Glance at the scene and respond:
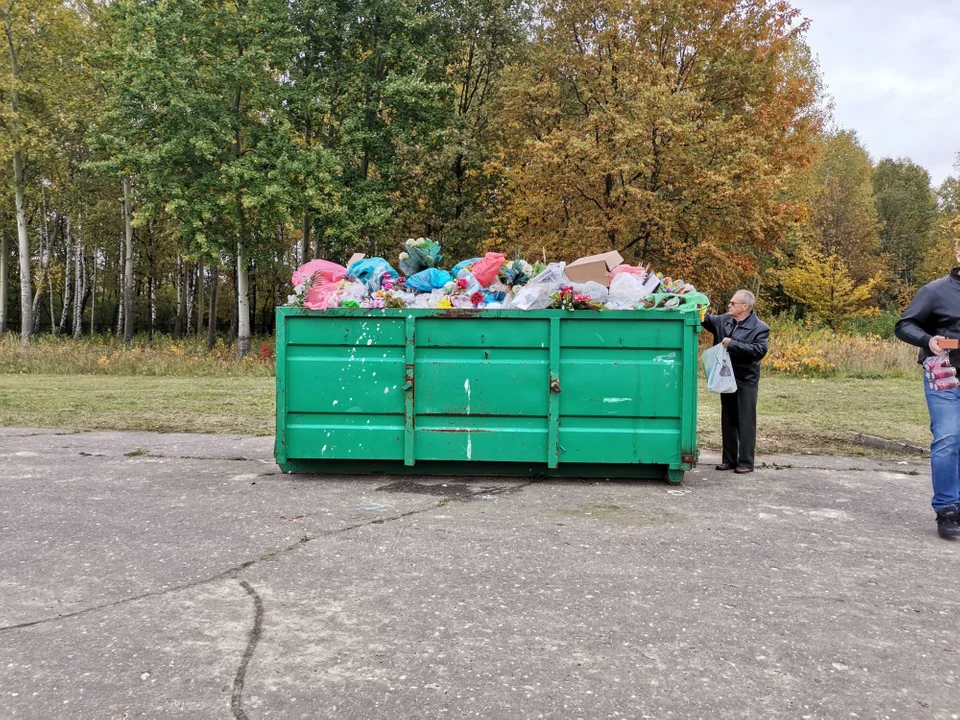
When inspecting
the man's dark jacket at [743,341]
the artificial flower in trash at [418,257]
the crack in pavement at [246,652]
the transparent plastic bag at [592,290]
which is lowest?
the crack in pavement at [246,652]

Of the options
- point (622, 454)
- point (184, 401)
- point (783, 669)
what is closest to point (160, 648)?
point (783, 669)

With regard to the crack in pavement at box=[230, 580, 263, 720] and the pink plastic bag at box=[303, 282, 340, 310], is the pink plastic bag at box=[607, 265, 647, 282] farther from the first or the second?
the crack in pavement at box=[230, 580, 263, 720]

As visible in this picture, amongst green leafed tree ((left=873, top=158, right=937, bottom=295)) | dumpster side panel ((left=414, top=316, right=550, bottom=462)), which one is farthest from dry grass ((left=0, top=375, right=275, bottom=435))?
green leafed tree ((left=873, top=158, right=937, bottom=295))

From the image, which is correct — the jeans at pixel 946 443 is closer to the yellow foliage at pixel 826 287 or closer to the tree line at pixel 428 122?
the tree line at pixel 428 122

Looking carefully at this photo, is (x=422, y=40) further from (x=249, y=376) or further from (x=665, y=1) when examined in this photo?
(x=249, y=376)

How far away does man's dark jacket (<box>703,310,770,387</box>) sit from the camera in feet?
20.9

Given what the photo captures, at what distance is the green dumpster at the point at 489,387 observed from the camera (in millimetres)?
5828

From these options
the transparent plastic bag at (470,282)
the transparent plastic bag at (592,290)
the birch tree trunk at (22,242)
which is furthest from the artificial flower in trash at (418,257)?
the birch tree trunk at (22,242)

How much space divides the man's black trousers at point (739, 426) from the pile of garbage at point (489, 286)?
1.03 m

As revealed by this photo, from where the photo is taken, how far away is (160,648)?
9.73 feet

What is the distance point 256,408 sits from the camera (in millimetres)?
A: 10531

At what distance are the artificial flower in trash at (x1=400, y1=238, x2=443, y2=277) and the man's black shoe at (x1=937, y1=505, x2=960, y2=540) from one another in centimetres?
420

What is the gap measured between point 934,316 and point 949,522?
1.29m

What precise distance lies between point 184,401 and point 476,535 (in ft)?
26.3
